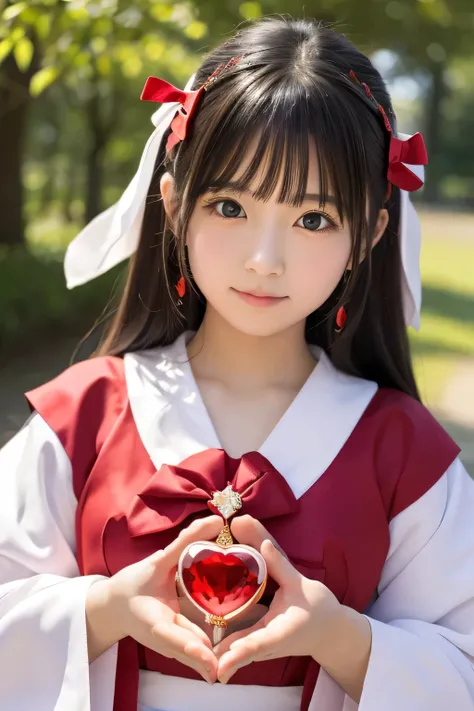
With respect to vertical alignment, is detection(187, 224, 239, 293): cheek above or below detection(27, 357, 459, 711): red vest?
above

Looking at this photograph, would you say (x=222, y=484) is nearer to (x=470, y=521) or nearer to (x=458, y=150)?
(x=470, y=521)

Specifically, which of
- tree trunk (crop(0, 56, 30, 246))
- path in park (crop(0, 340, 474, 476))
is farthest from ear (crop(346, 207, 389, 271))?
tree trunk (crop(0, 56, 30, 246))

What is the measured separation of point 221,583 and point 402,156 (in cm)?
97

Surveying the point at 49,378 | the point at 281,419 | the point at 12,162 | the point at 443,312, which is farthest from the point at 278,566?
the point at 443,312

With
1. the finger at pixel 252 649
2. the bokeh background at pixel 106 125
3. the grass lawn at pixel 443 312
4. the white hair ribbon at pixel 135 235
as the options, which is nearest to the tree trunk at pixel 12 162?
the bokeh background at pixel 106 125

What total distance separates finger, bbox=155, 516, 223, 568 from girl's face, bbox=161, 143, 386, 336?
0.42m

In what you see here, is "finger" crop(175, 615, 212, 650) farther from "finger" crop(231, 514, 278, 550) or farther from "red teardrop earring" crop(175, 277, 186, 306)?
"red teardrop earring" crop(175, 277, 186, 306)

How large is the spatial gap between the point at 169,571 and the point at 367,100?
102 centimetres

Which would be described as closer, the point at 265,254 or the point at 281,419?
the point at 265,254

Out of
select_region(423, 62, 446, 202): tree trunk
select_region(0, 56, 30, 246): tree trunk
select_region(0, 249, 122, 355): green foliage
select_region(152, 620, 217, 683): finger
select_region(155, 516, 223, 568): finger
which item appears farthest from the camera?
select_region(423, 62, 446, 202): tree trunk

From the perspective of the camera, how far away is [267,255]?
182 cm

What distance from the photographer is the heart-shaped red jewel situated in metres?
1.69

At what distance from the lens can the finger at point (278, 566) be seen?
5.66 feet

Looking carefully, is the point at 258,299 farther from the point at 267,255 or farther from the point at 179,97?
the point at 179,97
